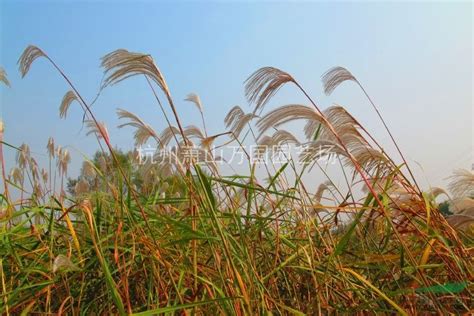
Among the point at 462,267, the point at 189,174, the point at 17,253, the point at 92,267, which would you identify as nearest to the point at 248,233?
the point at 189,174

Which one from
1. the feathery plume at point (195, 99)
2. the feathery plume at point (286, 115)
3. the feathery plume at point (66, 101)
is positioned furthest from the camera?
the feathery plume at point (195, 99)

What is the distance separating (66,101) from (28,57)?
233 mm

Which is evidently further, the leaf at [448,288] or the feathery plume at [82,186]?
the feathery plume at [82,186]

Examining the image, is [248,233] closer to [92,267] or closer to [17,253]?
[92,267]

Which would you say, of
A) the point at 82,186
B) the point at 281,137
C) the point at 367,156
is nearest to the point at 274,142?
the point at 281,137

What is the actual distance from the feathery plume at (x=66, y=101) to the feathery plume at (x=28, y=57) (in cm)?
18

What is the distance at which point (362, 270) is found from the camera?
7.07 ft

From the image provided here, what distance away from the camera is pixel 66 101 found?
1.98m

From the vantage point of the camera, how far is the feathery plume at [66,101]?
6.42ft

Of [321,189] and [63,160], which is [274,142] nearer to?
[321,189]

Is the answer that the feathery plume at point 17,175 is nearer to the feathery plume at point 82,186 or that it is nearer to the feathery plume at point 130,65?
the feathery plume at point 82,186

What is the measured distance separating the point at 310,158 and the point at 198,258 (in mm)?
670

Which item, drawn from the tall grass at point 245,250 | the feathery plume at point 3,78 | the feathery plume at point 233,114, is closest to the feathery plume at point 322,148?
the tall grass at point 245,250

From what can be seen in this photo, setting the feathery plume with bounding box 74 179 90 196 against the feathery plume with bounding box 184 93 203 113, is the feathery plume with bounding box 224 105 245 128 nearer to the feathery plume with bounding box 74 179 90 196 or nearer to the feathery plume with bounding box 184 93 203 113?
the feathery plume with bounding box 184 93 203 113
